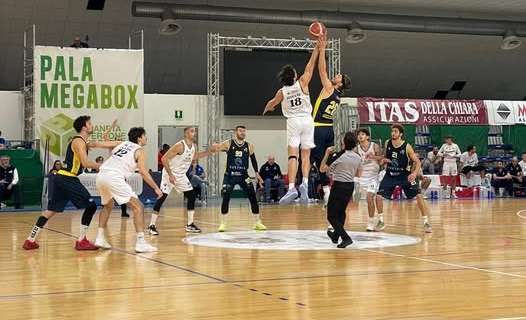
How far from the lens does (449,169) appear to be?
25.7 metres

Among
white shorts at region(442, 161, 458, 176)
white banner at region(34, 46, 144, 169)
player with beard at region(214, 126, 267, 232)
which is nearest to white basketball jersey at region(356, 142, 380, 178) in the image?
player with beard at region(214, 126, 267, 232)

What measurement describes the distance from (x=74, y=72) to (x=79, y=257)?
13.6 m

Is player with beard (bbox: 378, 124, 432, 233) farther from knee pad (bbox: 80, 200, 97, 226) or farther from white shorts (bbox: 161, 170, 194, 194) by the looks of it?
knee pad (bbox: 80, 200, 97, 226)

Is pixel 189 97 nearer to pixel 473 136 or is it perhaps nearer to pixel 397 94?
pixel 473 136

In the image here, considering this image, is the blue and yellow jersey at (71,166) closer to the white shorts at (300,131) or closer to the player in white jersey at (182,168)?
Answer: the player in white jersey at (182,168)

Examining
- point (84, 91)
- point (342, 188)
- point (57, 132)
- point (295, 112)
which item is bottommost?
point (342, 188)

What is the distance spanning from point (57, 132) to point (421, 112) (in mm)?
12531

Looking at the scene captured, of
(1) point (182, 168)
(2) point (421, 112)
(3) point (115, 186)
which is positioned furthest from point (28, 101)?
(3) point (115, 186)

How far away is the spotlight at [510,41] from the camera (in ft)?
103

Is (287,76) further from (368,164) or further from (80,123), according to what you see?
(368,164)

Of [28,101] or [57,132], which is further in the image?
[28,101]

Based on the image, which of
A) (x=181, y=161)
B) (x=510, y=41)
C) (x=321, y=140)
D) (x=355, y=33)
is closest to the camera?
(x=321, y=140)

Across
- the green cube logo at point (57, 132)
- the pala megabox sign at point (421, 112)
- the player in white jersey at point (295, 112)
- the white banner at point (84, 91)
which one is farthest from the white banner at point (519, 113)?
the player in white jersey at point (295, 112)

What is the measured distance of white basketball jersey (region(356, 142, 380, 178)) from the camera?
13.5m
